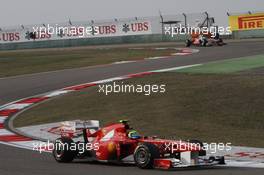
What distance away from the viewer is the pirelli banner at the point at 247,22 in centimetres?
4903

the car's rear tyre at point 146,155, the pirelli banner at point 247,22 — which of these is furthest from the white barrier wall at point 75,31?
the car's rear tyre at point 146,155

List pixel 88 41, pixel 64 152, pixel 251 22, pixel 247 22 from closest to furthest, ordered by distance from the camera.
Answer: pixel 64 152, pixel 251 22, pixel 247 22, pixel 88 41

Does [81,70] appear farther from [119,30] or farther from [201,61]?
[119,30]

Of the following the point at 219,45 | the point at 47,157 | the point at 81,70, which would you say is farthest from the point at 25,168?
the point at 219,45

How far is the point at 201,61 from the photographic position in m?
28.4

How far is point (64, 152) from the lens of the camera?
11.6 meters

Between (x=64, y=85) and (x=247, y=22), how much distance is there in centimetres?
2853

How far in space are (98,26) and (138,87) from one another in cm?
3680

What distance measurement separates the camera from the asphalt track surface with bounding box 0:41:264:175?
34.2ft

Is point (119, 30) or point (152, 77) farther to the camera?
point (119, 30)
